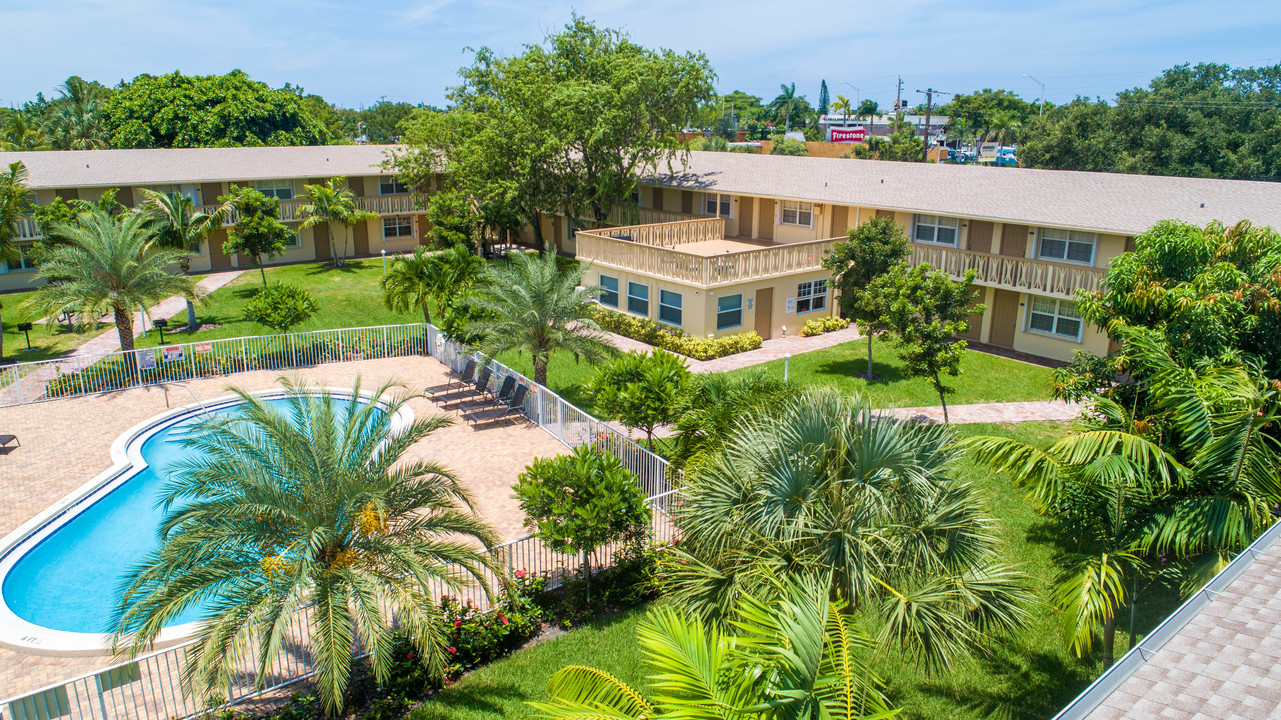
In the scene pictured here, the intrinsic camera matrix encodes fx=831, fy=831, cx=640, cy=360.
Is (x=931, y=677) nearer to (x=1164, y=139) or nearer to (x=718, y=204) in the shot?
(x=718, y=204)

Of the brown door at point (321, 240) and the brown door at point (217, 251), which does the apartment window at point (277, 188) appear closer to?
the brown door at point (321, 240)

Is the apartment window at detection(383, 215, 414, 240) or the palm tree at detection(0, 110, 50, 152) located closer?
the apartment window at detection(383, 215, 414, 240)

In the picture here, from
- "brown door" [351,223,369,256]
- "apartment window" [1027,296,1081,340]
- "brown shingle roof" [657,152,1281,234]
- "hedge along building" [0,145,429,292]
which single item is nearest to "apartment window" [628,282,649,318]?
"brown shingle roof" [657,152,1281,234]

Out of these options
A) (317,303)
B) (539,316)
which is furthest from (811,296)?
(317,303)

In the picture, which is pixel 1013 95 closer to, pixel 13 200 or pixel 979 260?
pixel 979 260

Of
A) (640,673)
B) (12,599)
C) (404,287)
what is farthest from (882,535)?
(404,287)

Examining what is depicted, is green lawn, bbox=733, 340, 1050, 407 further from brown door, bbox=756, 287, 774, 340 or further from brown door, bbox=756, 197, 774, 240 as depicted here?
brown door, bbox=756, 197, 774, 240

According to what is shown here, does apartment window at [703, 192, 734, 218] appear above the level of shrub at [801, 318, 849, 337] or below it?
above
